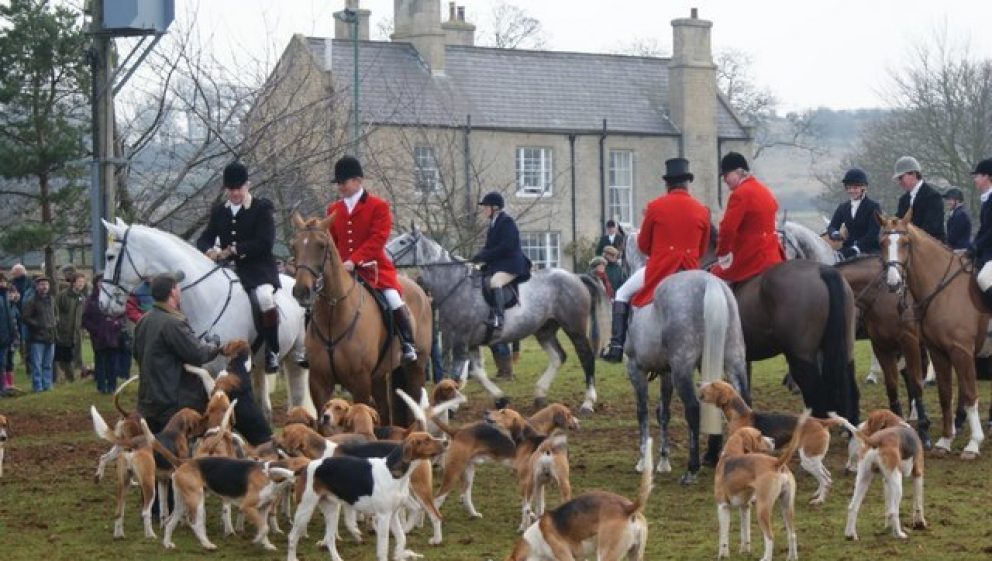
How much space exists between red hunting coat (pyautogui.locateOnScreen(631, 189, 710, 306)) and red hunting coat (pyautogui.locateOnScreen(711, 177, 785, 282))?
421 millimetres

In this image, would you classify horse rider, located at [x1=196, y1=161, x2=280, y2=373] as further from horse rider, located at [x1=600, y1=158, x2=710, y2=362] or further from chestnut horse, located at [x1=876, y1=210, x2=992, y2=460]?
chestnut horse, located at [x1=876, y1=210, x2=992, y2=460]

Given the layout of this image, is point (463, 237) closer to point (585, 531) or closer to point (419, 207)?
point (419, 207)

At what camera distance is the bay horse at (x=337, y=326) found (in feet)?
40.6

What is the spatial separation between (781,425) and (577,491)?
1635 millimetres

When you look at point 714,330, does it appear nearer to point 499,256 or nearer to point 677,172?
point 677,172

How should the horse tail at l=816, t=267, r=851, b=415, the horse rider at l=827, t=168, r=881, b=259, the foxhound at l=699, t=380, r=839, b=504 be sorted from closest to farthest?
the foxhound at l=699, t=380, r=839, b=504
the horse tail at l=816, t=267, r=851, b=415
the horse rider at l=827, t=168, r=881, b=259

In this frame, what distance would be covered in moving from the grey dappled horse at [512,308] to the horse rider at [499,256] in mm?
135

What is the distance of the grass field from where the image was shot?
10.2m

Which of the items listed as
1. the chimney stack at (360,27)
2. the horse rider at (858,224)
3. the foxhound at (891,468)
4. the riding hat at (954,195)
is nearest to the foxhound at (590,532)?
the foxhound at (891,468)

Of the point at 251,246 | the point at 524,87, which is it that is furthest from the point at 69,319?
the point at 524,87

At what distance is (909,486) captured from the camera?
12188 mm

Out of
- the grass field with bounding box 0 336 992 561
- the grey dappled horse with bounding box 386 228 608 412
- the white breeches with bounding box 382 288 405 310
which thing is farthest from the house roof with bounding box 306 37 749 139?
the white breeches with bounding box 382 288 405 310

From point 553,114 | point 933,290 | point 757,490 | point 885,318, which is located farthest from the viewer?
point 553,114

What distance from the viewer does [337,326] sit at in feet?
42.1
